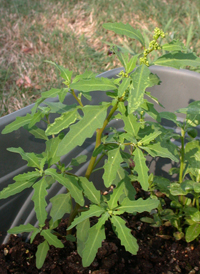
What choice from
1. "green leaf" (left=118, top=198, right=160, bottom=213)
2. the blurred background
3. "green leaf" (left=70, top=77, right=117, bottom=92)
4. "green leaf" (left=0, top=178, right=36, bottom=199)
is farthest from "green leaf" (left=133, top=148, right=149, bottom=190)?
the blurred background

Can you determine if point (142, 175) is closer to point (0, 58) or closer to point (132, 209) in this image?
point (132, 209)

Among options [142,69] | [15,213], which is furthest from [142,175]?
[15,213]

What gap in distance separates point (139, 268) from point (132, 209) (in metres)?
0.47

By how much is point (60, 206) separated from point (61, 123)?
0.36 meters

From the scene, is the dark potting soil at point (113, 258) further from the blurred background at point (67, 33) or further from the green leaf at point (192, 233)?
the blurred background at point (67, 33)

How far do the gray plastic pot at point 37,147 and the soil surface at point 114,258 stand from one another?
11 centimetres

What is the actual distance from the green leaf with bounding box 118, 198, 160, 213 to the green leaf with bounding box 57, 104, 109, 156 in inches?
12.2

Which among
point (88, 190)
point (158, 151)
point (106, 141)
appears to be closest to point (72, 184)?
point (88, 190)

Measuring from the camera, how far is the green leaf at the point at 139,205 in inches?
37.2

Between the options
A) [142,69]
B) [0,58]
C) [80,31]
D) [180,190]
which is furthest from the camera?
[80,31]

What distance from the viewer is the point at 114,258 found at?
1275mm

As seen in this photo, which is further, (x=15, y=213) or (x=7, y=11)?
(x=7, y=11)

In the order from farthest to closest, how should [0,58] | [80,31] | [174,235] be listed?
[80,31] < [0,58] < [174,235]

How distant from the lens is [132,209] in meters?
0.96
